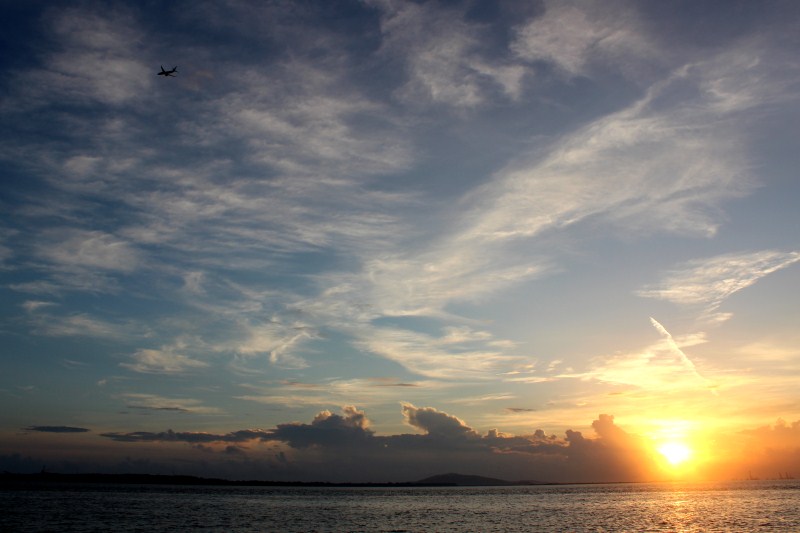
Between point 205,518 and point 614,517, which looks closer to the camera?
point 205,518

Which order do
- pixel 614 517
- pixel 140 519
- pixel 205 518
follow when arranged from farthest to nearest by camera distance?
1. pixel 614 517
2. pixel 205 518
3. pixel 140 519

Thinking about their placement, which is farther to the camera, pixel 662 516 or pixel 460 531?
pixel 662 516

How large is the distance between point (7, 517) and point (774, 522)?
509 feet

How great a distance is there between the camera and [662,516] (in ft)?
454

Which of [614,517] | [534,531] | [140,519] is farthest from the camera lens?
[614,517]

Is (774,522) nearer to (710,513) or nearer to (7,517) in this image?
(710,513)

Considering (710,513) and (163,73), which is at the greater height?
(163,73)

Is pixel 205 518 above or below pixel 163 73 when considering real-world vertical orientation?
below

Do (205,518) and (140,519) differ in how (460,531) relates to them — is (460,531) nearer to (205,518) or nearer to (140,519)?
(205,518)

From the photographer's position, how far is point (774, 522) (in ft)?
381

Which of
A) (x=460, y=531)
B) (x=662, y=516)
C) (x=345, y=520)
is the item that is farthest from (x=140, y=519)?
(x=662, y=516)

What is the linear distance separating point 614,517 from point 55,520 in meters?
123

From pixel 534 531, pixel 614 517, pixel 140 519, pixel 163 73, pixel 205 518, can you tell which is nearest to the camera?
pixel 163 73

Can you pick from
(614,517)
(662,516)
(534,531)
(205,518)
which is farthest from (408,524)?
(662,516)
